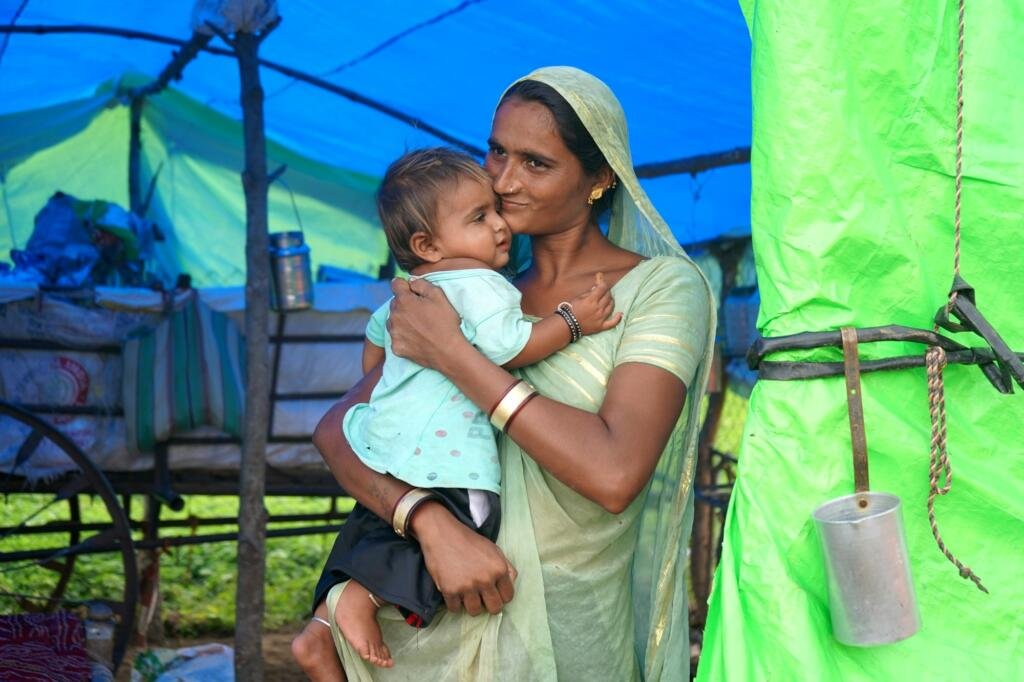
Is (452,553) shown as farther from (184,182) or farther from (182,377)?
(184,182)

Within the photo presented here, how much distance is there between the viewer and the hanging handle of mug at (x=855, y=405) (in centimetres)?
159

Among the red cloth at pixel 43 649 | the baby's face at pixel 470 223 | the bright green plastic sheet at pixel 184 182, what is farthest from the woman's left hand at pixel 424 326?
the bright green plastic sheet at pixel 184 182

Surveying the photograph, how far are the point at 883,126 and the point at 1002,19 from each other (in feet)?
0.76

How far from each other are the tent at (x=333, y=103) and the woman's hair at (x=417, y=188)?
2.34 metres

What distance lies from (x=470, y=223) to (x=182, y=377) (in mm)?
3188

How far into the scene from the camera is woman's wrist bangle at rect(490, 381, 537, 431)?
1.95 meters

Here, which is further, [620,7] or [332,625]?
[620,7]

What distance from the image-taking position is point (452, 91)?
5.71m

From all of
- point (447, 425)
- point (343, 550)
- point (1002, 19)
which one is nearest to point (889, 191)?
point (1002, 19)

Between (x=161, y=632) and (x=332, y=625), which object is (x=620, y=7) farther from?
(x=161, y=632)

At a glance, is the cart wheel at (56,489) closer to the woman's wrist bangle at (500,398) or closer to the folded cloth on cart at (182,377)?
the folded cloth on cart at (182,377)

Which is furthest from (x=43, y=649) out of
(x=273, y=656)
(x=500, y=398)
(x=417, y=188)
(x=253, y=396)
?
(x=500, y=398)

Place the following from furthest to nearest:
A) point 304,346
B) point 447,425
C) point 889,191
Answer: point 304,346
point 447,425
point 889,191

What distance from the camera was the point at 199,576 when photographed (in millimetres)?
7867
